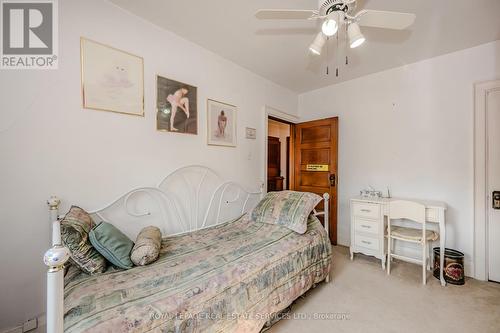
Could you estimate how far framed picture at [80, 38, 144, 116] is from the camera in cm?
162

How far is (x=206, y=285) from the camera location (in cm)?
125

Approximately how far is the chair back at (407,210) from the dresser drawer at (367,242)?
40 cm

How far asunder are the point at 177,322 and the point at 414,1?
8.90 feet

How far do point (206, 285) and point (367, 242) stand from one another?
89.6 inches

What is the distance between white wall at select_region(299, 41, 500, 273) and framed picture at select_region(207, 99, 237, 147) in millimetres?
1767

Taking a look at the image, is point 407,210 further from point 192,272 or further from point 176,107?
point 176,107

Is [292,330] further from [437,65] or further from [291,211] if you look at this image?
[437,65]

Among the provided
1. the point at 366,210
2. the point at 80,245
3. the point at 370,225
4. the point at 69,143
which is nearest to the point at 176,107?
the point at 69,143

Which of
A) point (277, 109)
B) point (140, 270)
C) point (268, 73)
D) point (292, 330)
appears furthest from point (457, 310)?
point (268, 73)

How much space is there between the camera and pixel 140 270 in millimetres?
1338

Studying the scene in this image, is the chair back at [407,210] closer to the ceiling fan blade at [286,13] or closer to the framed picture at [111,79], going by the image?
the ceiling fan blade at [286,13]

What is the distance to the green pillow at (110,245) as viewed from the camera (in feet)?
4.31

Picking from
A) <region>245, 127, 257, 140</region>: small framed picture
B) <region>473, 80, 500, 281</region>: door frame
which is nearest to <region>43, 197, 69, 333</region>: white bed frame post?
<region>245, 127, 257, 140</region>: small framed picture

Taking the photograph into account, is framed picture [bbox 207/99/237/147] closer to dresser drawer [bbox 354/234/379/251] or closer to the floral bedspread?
the floral bedspread
